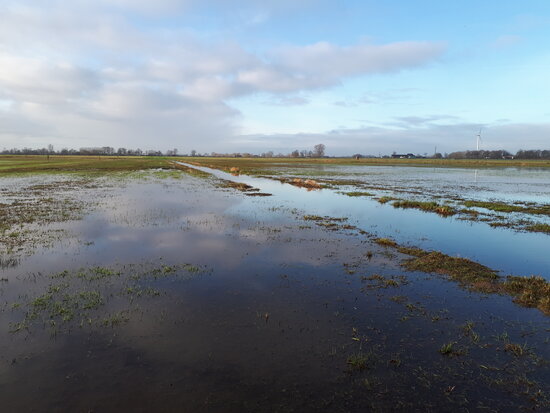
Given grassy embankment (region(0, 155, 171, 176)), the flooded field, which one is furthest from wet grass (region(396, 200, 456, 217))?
grassy embankment (region(0, 155, 171, 176))

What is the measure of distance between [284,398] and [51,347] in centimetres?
607

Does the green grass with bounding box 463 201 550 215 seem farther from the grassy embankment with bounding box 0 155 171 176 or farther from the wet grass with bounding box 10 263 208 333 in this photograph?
the grassy embankment with bounding box 0 155 171 176

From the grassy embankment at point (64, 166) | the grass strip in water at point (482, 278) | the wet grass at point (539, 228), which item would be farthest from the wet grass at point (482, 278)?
the grassy embankment at point (64, 166)

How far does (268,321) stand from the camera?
9508 mm

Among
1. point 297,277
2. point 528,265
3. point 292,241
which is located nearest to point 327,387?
point 297,277

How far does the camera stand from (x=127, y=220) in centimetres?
2248

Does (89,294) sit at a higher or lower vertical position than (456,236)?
lower

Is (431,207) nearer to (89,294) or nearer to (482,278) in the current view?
(482,278)

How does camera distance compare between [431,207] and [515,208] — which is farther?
[515,208]

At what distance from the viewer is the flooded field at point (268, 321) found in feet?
21.9

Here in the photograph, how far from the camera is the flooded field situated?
6680 millimetres

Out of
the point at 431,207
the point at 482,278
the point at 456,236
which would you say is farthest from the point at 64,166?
the point at 482,278

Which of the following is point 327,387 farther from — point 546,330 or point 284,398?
point 546,330

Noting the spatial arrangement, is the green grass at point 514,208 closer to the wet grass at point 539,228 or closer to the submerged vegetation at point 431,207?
the submerged vegetation at point 431,207
